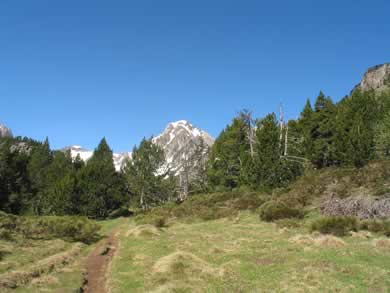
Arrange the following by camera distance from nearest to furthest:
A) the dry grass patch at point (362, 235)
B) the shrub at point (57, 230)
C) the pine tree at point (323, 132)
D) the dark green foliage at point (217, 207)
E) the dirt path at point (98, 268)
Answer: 1. the dirt path at point (98, 268)
2. the dry grass patch at point (362, 235)
3. the shrub at point (57, 230)
4. the dark green foliage at point (217, 207)
5. the pine tree at point (323, 132)

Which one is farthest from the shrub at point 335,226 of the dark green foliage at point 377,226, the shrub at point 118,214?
the shrub at point 118,214

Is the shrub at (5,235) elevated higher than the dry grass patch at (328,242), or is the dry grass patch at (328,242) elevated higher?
the dry grass patch at (328,242)

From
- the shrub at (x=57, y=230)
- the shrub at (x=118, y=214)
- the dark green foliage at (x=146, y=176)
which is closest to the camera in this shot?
the shrub at (x=57, y=230)

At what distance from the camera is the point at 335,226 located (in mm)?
22547

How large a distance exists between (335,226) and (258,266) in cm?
1014

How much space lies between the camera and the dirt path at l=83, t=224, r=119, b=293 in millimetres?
14528

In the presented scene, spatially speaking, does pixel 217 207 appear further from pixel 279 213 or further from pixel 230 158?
pixel 230 158

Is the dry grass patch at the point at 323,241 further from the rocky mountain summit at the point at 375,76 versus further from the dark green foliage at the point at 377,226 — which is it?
the rocky mountain summit at the point at 375,76

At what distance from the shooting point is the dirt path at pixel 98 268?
14.5m

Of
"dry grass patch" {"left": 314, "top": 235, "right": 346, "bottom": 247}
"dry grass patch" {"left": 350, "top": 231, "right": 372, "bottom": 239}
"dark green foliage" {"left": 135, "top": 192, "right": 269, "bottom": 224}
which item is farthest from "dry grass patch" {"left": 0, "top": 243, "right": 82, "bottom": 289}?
"dark green foliage" {"left": 135, "top": 192, "right": 269, "bottom": 224}

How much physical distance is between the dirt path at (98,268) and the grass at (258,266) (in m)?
0.51

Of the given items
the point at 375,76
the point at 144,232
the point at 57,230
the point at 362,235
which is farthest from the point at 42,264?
the point at 375,76

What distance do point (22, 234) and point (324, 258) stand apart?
24097 millimetres

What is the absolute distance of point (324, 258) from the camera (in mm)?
15000
